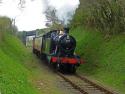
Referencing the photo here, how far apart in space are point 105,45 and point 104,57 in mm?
2243

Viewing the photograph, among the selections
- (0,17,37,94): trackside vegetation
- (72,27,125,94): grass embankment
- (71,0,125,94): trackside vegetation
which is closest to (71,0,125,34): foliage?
(71,0,125,94): trackside vegetation

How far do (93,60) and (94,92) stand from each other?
951cm

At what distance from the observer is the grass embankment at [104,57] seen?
72.7 feet

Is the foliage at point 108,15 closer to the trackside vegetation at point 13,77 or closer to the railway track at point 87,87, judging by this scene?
the railway track at point 87,87

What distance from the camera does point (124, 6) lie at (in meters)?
27.7

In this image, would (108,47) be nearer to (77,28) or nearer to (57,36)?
(57,36)

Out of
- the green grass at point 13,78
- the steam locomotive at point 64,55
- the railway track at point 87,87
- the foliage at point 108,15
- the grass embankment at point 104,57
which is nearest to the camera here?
the green grass at point 13,78

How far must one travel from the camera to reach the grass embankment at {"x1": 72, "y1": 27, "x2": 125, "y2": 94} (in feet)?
72.7

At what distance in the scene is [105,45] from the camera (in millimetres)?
28516

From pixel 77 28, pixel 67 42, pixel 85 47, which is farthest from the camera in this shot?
pixel 77 28

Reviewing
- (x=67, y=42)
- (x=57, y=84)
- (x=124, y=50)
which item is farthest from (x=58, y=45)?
(x=57, y=84)

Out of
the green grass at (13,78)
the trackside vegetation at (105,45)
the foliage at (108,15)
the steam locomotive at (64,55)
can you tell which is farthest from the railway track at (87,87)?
the foliage at (108,15)

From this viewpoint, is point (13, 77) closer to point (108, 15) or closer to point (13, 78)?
point (13, 78)

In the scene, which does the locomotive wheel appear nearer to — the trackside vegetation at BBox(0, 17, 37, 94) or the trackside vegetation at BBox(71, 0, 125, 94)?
the trackside vegetation at BBox(71, 0, 125, 94)
